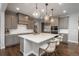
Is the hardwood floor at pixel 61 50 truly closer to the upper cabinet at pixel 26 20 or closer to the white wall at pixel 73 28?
the white wall at pixel 73 28

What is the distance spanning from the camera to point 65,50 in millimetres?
1596

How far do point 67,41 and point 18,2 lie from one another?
135 centimetres

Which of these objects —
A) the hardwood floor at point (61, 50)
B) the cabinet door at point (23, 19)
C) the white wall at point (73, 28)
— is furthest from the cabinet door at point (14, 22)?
the white wall at point (73, 28)

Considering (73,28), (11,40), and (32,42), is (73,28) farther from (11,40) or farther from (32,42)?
(11,40)

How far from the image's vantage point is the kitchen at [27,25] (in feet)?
5.01

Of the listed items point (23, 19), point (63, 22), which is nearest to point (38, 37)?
point (23, 19)

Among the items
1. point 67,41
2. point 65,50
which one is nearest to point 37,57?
point 65,50

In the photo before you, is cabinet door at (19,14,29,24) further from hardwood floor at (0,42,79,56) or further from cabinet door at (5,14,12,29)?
hardwood floor at (0,42,79,56)

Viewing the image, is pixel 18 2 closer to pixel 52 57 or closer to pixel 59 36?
pixel 59 36

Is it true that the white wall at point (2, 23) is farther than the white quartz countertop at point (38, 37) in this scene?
No

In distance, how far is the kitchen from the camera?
153cm

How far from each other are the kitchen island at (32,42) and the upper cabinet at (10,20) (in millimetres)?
286

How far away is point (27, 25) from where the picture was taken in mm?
1601

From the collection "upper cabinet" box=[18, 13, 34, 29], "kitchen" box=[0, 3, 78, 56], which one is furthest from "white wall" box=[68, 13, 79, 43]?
"upper cabinet" box=[18, 13, 34, 29]
